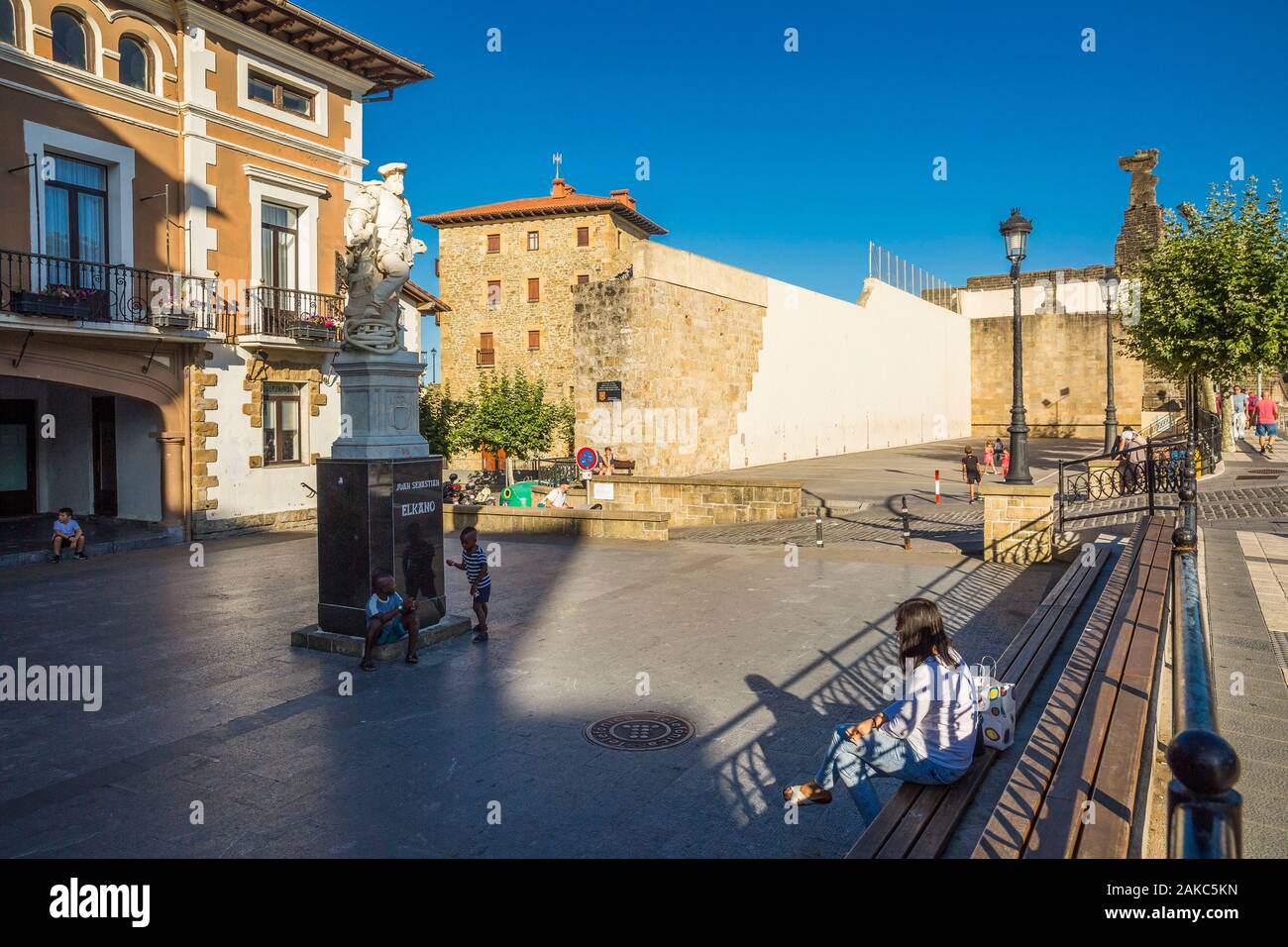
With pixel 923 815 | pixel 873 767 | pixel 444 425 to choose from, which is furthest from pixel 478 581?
pixel 444 425

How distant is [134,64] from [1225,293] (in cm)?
2370

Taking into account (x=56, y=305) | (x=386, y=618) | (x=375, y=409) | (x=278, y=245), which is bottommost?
(x=386, y=618)

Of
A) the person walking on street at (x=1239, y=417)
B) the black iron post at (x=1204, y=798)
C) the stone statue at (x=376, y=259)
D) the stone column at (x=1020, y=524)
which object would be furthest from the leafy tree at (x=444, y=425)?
the black iron post at (x=1204, y=798)

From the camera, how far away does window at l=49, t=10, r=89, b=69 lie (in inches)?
620

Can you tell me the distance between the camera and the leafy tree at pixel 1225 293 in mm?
19625

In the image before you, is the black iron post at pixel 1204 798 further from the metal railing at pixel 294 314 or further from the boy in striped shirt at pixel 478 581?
the metal railing at pixel 294 314

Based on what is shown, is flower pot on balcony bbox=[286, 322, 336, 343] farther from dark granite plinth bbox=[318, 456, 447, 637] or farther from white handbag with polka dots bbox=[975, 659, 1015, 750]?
white handbag with polka dots bbox=[975, 659, 1015, 750]

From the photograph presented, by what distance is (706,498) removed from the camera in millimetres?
20516

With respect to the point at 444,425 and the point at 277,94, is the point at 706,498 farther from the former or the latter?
the point at 444,425

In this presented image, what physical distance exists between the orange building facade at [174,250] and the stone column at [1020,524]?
48.1 feet

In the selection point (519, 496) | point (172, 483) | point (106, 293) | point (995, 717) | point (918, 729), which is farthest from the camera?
point (519, 496)

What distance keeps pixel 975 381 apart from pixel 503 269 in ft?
92.3

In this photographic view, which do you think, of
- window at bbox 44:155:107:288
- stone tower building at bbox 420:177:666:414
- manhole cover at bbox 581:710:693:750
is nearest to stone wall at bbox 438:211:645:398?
stone tower building at bbox 420:177:666:414

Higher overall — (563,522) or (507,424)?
(507,424)
